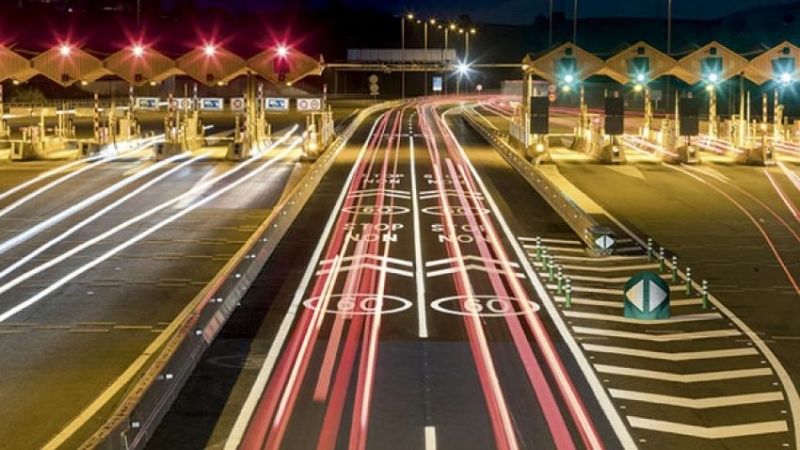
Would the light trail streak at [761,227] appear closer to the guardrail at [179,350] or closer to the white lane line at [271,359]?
the white lane line at [271,359]

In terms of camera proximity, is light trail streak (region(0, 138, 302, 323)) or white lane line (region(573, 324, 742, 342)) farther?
light trail streak (region(0, 138, 302, 323))

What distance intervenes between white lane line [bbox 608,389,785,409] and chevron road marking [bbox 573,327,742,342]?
3466mm

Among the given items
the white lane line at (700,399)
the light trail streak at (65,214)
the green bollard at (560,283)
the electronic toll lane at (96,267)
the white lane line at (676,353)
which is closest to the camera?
the white lane line at (700,399)

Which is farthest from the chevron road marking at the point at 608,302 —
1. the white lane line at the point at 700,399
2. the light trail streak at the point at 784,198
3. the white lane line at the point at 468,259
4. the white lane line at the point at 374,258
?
the light trail streak at the point at 784,198

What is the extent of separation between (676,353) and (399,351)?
3.97 metres

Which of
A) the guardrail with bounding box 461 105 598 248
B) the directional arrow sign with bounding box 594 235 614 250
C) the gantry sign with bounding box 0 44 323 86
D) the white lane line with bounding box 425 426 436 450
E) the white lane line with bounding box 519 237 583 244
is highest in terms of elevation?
the gantry sign with bounding box 0 44 323 86

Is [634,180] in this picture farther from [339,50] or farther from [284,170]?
[339,50]

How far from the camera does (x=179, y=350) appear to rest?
1593 cm

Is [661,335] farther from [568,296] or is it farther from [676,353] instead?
[568,296]

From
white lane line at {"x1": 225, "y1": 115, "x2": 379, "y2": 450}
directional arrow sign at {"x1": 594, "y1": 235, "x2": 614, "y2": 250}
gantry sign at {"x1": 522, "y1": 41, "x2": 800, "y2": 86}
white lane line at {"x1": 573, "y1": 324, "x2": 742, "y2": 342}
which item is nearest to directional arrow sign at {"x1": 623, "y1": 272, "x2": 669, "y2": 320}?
white lane line at {"x1": 573, "y1": 324, "x2": 742, "y2": 342}

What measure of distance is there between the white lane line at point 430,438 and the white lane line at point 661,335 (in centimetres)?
607

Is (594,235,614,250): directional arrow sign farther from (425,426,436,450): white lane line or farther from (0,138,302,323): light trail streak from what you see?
(425,426,436,450): white lane line

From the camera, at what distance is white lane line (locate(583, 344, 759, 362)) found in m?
18.0

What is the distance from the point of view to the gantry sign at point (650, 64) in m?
55.2
